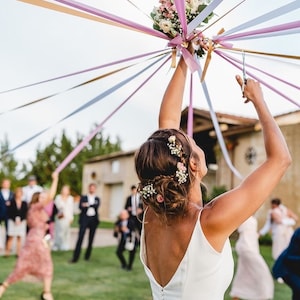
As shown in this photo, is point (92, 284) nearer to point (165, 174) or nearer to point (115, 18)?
point (115, 18)

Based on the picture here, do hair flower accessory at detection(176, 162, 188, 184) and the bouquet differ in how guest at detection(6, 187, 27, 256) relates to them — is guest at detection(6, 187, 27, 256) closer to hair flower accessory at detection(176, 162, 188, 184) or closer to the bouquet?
the bouquet

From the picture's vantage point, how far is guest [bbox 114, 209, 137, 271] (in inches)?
373

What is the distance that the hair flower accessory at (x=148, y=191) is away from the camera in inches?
72.7

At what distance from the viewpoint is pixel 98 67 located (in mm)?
3113

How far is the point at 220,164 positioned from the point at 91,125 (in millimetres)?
29837

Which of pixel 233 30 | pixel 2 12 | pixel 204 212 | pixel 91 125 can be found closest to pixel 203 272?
pixel 204 212

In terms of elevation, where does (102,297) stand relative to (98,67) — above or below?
below

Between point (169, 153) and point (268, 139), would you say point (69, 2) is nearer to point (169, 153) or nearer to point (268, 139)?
point (169, 153)

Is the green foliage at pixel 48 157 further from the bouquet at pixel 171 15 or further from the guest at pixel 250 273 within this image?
the bouquet at pixel 171 15

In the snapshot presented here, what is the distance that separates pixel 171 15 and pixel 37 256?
4.95m

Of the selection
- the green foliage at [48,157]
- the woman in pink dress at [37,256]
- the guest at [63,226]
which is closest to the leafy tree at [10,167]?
the green foliage at [48,157]

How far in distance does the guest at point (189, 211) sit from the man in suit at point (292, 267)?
290cm

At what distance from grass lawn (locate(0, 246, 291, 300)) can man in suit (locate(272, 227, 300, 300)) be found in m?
2.77

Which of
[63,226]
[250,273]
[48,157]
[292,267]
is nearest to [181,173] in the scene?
[292,267]
